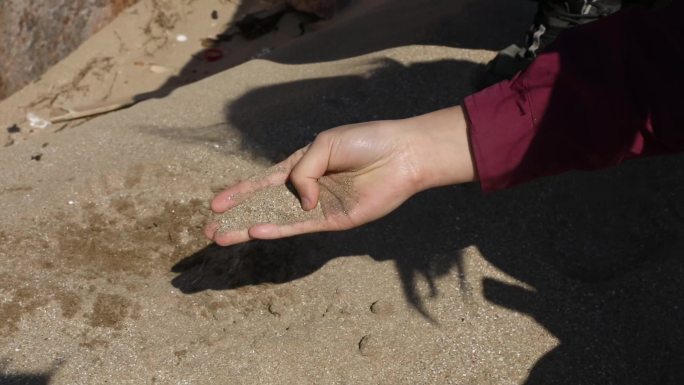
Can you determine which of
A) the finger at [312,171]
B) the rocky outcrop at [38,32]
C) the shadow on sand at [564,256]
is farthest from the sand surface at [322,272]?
the rocky outcrop at [38,32]

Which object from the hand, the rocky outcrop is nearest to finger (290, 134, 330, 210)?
the hand

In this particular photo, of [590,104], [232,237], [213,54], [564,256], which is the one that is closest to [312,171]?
[232,237]

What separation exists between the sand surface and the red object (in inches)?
43.0

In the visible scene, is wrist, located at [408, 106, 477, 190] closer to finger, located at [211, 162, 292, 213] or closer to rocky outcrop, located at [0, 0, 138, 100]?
finger, located at [211, 162, 292, 213]

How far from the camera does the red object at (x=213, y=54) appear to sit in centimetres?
408

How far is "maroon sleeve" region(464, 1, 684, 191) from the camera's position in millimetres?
1862

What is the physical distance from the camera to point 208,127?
9.78ft

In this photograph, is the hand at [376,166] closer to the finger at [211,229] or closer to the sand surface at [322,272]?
the finger at [211,229]

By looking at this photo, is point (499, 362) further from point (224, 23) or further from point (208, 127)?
point (224, 23)

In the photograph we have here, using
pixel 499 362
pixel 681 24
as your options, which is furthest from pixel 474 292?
pixel 681 24

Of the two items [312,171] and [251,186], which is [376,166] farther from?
[251,186]

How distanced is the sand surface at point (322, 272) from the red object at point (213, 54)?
109cm

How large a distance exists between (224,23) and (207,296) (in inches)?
90.8

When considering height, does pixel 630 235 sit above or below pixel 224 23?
above
